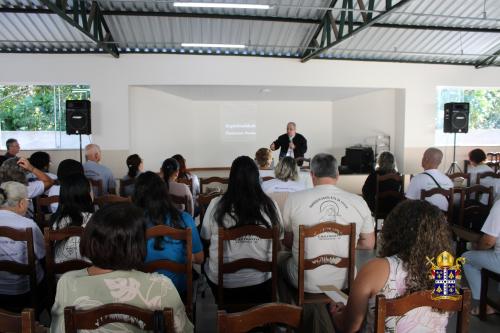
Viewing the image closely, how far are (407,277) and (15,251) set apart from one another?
88.6 inches

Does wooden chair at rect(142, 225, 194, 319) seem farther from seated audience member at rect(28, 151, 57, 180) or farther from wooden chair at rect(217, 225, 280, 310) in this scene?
seated audience member at rect(28, 151, 57, 180)

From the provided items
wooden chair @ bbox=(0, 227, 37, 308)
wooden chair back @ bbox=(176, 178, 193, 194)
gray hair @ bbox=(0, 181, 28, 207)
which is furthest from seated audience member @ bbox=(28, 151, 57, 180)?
wooden chair @ bbox=(0, 227, 37, 308)

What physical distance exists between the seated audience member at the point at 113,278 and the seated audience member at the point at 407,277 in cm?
72

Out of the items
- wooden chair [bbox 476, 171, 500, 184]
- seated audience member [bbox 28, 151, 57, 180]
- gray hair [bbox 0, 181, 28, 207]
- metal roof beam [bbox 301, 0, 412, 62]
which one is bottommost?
wooden chair [bbox 476, 171, 500, 184]

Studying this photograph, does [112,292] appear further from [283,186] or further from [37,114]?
[37,114]

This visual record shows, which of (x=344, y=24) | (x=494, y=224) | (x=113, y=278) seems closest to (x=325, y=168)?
(x=494, y=224)

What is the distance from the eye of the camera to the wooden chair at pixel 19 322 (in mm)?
1186

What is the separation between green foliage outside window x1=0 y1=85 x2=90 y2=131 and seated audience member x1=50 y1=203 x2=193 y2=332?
7514 millimetres

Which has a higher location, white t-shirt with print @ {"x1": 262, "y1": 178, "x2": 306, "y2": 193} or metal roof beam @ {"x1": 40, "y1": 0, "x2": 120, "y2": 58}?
metal roof beam @ {"x1": 40, "y1": 0, "x2": 120, "y2": 58}

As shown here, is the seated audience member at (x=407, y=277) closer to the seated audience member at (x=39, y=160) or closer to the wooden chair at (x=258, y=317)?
the wooden chair at (x=258, y=317)

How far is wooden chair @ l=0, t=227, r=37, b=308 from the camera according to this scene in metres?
2.26

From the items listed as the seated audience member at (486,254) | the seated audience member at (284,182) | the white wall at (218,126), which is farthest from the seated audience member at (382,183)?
the white wall at (218,126)

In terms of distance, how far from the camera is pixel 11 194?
2.52 metres

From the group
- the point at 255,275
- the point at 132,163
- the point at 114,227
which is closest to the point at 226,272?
the point at 255,275
